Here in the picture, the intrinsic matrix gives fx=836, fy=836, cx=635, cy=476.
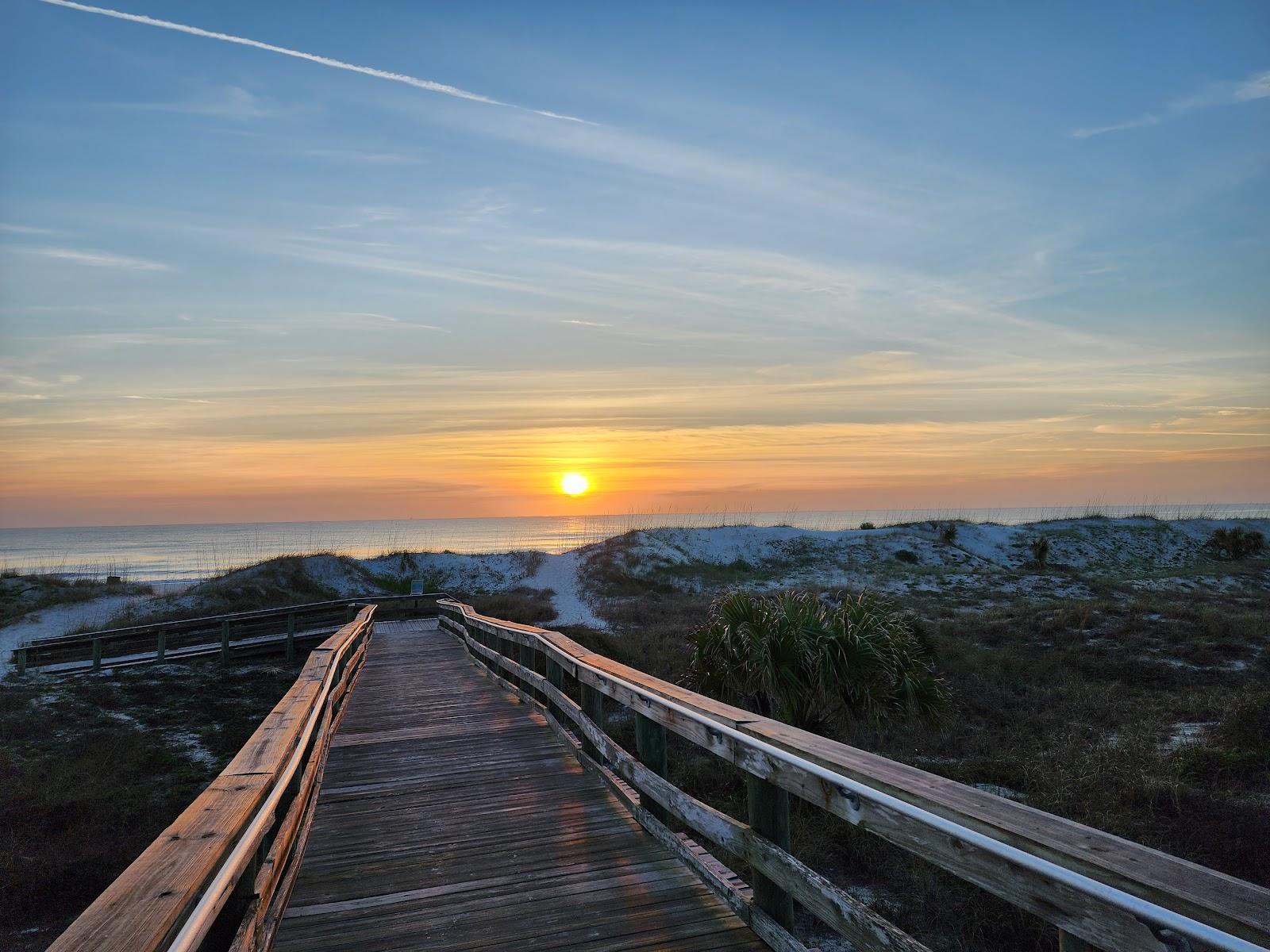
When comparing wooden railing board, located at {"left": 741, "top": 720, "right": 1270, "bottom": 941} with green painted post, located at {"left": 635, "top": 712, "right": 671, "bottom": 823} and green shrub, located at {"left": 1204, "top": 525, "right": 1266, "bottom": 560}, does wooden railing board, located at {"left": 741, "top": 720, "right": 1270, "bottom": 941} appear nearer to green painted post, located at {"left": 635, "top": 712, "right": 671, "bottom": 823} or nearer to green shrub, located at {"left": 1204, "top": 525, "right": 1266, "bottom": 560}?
green painted post, located at {"left": 635, "top": 712, "right": 671, "bottom": 823}

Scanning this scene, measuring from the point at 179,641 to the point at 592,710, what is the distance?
19.1 m

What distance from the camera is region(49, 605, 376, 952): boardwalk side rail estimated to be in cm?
198

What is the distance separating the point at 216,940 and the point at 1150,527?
53.2 meters

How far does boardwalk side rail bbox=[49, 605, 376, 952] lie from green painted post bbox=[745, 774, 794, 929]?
190 cm

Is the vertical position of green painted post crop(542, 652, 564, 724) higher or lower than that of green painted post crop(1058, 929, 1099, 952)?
lower

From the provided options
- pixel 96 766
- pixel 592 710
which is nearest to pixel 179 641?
pixel 96 766

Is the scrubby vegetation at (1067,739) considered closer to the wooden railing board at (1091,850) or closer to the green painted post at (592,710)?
the green painted post at (592,710)

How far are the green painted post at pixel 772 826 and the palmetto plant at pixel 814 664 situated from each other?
6.06 m

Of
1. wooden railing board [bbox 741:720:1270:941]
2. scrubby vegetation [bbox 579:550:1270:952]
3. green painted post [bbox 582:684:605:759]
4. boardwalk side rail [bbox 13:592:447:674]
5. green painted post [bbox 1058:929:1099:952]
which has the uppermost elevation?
wooden railing board [bbox 741:720:1270:941]

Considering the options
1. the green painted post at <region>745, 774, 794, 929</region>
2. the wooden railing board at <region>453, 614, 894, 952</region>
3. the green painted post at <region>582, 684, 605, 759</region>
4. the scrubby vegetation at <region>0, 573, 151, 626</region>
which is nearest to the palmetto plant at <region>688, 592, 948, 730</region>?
the wooden railing board at <region>453, 614, 894, 952</region>

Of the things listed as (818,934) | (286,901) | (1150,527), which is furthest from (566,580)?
(1150,527)

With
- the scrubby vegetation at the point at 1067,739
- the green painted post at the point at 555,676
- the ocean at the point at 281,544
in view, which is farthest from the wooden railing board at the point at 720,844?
the ocean at the point at 281,544

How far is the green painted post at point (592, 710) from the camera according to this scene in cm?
641

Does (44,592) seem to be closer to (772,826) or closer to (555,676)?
(555,676)
